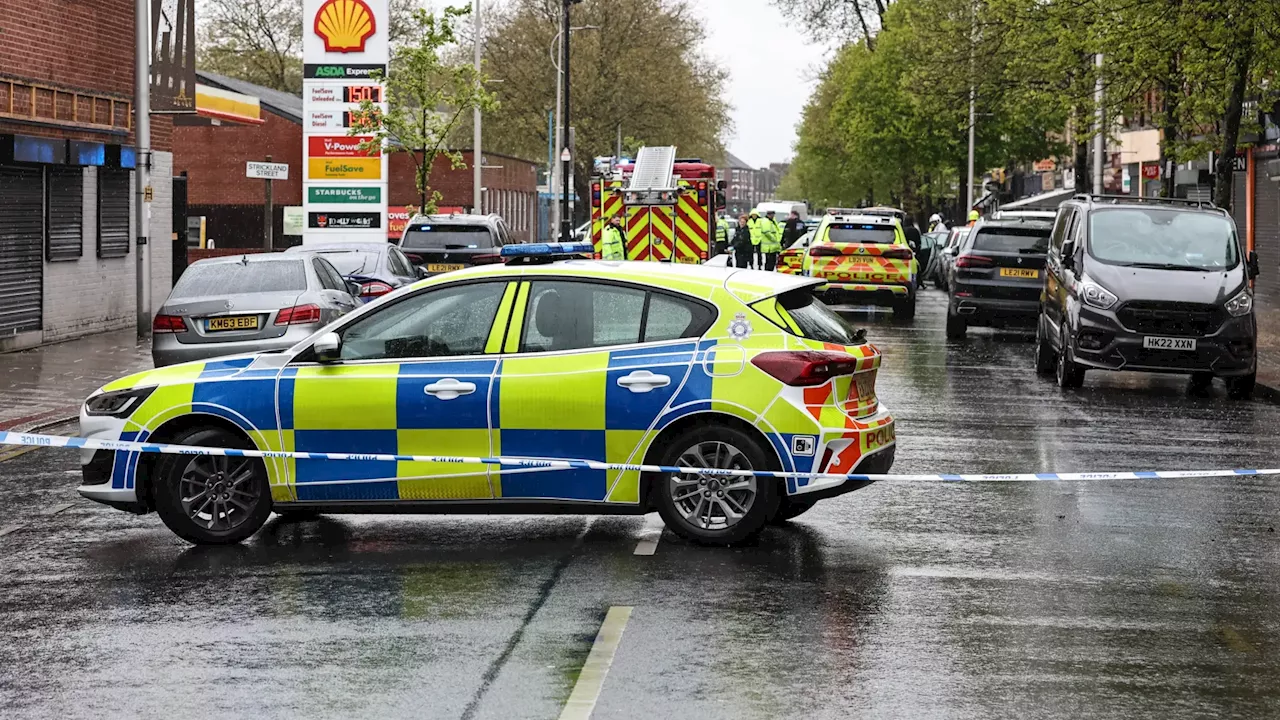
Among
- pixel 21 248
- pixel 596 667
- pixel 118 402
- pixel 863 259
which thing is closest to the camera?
pixel 596 667

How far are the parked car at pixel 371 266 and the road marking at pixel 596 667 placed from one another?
43.9 feet

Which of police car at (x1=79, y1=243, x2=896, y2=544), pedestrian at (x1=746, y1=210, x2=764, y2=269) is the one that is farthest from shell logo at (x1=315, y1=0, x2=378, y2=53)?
police car at (x1=79, y1=243, x2=896, y2=544)

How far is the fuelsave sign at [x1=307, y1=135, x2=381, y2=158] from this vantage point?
111 feet

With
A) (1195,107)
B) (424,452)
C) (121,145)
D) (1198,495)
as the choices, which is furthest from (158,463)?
(1195,107)

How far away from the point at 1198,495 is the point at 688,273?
12.7 feet

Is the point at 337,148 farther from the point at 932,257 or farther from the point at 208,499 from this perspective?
the point at 208,499

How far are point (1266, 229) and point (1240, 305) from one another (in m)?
24.0

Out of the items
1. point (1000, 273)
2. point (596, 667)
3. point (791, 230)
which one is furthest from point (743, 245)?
point (596, 667)

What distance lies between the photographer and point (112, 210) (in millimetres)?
26266

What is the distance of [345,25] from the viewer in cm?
3375

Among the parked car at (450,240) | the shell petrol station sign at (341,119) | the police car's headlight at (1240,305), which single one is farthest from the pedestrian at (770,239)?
the police car's headlight at (1240,305)

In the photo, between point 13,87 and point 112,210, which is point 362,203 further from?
point 13,87

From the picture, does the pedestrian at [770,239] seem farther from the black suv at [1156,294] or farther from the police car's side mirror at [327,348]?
the police car's side mirror at [327,348]

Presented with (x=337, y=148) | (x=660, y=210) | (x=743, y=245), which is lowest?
(x=743, y=245)
